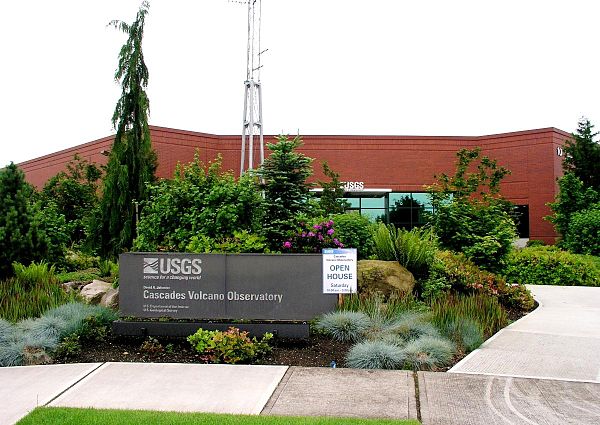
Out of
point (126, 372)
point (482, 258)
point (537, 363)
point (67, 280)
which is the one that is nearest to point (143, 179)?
point (67, 280)

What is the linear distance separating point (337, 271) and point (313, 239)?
6.44 ft

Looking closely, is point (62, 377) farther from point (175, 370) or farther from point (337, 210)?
point (337, 210)

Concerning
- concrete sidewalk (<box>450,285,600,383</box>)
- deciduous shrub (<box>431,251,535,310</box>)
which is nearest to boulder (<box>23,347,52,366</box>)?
concrete sidewalk (<box>450,285,600,383</box>)

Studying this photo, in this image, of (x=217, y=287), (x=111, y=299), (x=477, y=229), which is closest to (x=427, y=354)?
(x=217, y=287)

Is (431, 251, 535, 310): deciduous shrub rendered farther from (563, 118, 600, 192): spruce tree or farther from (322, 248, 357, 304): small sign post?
(563, 118, 600, 192): spruce tree

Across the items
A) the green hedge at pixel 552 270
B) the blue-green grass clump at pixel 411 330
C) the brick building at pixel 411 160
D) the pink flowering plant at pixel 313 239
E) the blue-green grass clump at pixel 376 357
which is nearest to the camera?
the blue-green grass clump at pixel 376 357

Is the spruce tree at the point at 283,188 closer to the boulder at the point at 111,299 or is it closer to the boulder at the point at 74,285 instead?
the boulder at the point at 111,299

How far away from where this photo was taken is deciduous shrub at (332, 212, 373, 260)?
13781 millimetres

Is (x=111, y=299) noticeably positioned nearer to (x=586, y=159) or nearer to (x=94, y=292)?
(x=94, y=292)

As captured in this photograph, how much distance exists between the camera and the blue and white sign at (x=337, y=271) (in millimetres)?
9852

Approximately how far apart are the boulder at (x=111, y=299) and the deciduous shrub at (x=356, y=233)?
4898mm

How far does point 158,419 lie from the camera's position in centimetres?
540

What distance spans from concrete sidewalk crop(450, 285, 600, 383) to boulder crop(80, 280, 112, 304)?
7.18m

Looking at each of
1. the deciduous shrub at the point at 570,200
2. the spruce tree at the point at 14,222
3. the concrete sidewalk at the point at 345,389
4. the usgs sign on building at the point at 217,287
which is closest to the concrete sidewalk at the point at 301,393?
the concrete sidewalk at the point at 345,389
